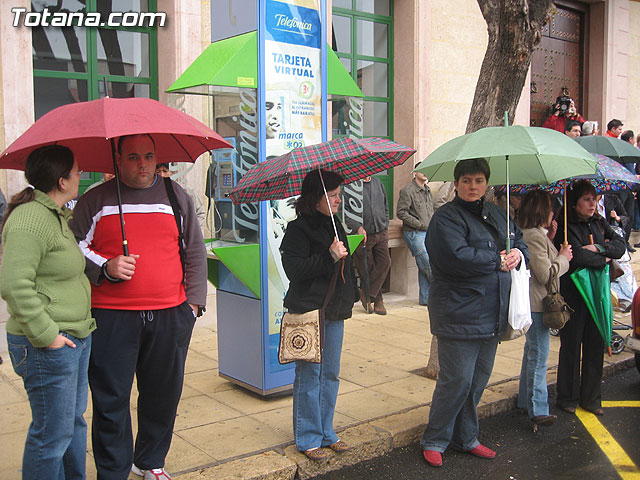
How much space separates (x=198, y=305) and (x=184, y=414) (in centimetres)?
164

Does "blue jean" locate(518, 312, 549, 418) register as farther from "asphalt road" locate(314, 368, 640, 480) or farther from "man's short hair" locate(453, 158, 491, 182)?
"man's short hair" locate(453, 158, 491, 182)

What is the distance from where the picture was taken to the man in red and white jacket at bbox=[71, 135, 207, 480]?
11.3ft

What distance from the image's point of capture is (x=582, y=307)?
525 cm

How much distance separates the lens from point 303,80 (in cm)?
551

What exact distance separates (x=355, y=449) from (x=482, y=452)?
0.86 m

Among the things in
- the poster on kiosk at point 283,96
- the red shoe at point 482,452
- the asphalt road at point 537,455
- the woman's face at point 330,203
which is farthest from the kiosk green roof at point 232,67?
the red shoe at point 482,452

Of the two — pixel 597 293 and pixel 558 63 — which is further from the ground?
pixel 558 63

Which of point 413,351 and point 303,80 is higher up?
point 303,80

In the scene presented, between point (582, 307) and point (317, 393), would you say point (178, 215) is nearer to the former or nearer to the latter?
point (317, 393)

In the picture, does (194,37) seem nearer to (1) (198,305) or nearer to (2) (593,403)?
(1) (198,305)

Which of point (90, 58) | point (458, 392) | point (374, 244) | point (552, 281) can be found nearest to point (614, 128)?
point (374, 244)

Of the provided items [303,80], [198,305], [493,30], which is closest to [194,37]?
[303,80]

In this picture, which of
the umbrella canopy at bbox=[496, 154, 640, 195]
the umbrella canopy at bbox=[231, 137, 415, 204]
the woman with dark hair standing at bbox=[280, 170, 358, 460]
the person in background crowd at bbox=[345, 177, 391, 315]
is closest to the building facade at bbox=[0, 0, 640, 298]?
the person in background crowd at bbox=[345, 177, 391, 315]

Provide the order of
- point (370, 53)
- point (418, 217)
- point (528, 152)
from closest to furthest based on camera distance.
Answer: point (528, 152) < point (418, 217) < point (370, 53)
